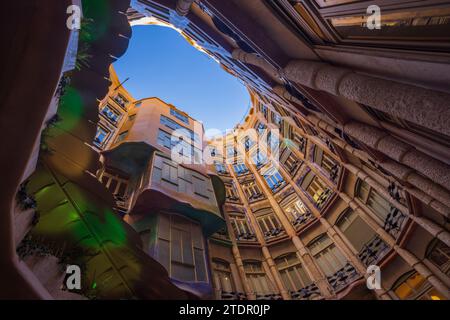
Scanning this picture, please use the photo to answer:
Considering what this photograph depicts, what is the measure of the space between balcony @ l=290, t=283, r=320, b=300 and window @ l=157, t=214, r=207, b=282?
289 inches

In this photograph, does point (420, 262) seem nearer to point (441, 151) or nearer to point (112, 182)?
point (441, 151)

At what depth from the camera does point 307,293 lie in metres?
13.8

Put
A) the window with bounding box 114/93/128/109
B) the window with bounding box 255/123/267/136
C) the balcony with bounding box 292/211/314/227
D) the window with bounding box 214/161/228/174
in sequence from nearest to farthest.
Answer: the balcony with bounding box 292/211/314/227 → the window with bounding box 114/93/128/109 → the window with bounding box 214/161/228/174 → the window with bounding box 255/123/267/136

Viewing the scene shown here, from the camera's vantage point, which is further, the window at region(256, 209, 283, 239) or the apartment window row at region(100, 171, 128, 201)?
the window at region(256, 209, 283, 239)

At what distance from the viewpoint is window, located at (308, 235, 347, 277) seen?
14.7 m

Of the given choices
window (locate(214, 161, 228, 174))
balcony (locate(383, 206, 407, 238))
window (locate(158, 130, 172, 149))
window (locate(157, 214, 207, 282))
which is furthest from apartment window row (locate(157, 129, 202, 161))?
balcony (locate(383, 206, 407, 238))

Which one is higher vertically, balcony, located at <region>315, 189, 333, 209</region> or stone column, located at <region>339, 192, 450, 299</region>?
balcony, located at <region>315, 189, 333, 209</region>

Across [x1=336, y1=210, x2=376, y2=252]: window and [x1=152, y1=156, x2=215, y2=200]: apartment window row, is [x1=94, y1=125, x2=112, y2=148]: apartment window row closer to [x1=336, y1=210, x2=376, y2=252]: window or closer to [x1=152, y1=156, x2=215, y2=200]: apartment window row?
[x1=152, y1=156, x2=215, y2=200]: apartment window row

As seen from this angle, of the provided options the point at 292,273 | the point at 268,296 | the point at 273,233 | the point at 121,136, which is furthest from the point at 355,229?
the point at 121,136

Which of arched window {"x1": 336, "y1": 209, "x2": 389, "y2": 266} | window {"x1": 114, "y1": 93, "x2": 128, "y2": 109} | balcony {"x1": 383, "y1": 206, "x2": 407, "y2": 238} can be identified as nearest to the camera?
balcony {"x1": 383, "y1": 206, "x2": 407, "y2": 238}

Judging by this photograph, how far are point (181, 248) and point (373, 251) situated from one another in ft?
33.4

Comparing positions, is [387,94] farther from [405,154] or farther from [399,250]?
[399,250]

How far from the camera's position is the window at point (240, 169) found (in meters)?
26.6

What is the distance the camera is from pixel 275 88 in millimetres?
11617
